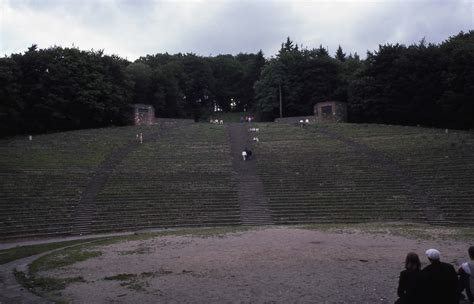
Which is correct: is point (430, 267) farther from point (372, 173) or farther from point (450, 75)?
point (450, 75)

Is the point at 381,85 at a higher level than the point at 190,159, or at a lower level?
higher

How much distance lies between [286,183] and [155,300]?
997 inches

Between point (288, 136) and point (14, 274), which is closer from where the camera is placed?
point (14, 274)

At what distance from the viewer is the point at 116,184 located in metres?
34.4

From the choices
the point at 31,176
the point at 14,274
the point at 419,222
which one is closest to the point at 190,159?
the point at 31,176

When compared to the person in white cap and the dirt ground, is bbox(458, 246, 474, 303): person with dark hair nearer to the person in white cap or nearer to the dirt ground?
the person in white cap

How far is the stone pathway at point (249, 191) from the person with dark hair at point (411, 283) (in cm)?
2111

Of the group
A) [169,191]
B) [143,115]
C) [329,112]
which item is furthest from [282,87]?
[169,191]

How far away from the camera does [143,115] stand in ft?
221

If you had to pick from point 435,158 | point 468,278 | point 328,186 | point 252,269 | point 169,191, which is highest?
point 468,278

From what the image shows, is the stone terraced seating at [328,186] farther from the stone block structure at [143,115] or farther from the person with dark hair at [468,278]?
the stone block structure at [143,115]

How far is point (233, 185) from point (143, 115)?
36068mm

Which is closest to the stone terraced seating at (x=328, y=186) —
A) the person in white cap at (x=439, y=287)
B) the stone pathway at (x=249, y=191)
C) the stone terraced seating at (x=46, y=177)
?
the stone pathway at (x=249, y=191)

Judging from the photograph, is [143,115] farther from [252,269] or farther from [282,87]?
[252,269]
